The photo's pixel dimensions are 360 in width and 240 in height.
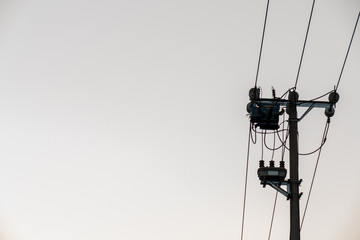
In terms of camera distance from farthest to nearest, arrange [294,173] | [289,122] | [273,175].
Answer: [289,122] → [273,175] → [294,173]

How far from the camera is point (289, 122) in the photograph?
9102mm

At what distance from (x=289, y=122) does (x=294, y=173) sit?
0.90 m

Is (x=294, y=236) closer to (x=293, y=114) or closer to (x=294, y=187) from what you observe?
(x=294, y=187)

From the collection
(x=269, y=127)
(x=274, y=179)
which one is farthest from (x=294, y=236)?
(x=269, y=127)

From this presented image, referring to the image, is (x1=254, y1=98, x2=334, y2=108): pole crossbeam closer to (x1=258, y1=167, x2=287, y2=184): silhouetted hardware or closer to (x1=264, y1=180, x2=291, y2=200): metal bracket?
(x1=258, y1=167, x2=287, y2=184): silhouetted hardware

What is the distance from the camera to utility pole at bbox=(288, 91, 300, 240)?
845cm

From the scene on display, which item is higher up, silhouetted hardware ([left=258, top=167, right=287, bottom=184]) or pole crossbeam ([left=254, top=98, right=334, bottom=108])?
pole crossbeam ([left=254, top=98, right=334, bottom=108])

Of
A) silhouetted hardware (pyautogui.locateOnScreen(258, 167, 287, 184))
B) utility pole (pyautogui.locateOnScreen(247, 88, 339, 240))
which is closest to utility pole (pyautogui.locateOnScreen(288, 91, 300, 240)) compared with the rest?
utility pole (pyautogui.locateOnScreen(247, 88, 339, 240))

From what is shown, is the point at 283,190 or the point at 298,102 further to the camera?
the point at 298,102

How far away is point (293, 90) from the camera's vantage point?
9172mm

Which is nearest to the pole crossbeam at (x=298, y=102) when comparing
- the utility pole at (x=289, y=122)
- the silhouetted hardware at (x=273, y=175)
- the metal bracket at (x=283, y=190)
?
the utility pole at (x=289, y=122)

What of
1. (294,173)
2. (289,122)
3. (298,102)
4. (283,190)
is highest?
(298,102)

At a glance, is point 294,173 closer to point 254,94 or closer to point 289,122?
point 289,122

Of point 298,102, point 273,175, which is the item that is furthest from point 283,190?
point 298,102
